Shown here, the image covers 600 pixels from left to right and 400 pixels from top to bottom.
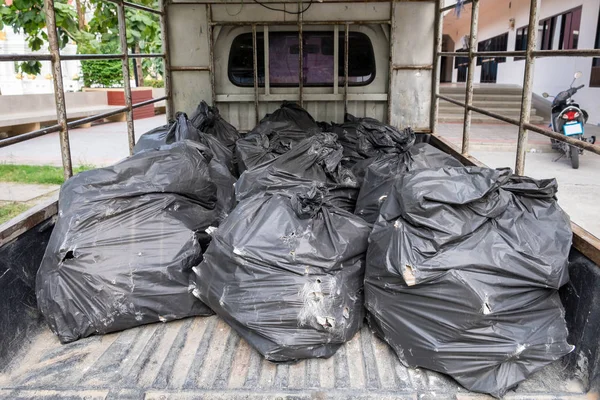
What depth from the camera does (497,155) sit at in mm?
8211

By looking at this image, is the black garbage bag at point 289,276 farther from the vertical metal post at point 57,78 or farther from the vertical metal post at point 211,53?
the vertical metal post at point 211,53

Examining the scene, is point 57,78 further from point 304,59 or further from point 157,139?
point 304,59

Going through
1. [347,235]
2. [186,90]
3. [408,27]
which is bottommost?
[347,235]

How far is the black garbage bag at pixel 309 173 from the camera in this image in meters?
2.95

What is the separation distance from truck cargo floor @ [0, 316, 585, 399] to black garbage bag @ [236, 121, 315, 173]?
164 centimetres

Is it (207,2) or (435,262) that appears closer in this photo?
(435,262)

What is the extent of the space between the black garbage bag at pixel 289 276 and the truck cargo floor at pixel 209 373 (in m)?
0.09

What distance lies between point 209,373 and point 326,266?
0.65 meters

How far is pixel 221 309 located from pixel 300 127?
2232 millimetres

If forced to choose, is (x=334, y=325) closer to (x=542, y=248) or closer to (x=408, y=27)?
(x=542, y=248)

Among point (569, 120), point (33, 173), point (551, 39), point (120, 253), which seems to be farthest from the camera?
point (551, 39)

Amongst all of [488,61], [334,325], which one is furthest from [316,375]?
[488,61]

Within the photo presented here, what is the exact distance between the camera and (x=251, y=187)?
294 cm

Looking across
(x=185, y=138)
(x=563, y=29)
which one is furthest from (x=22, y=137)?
(x=563, y=29)
